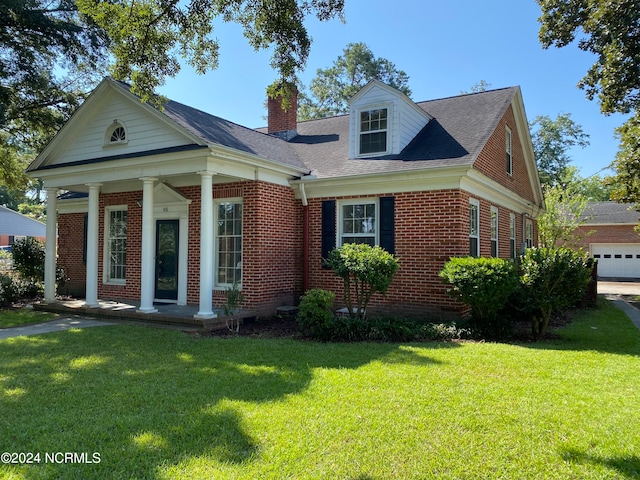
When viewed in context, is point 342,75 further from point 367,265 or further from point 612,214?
point 367,265

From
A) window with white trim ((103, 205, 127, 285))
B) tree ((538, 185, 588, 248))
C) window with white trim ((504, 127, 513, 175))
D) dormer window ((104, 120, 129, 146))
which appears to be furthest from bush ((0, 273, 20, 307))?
tree ((538, 185, 588, 248))

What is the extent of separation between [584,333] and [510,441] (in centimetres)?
643

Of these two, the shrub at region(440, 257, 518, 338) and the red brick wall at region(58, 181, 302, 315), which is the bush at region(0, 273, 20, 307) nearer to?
the red brick wall at region(58, 181, 302, 315)

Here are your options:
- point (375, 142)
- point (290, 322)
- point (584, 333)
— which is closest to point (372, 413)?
point (290, 322)

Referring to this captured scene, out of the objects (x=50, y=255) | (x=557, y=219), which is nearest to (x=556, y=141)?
(x=557, y=219)

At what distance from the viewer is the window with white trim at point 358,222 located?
10.4 metres

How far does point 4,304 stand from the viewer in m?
12.3

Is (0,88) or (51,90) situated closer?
(0,88)

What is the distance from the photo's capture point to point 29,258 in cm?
1431

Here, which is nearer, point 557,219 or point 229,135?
point 229,135

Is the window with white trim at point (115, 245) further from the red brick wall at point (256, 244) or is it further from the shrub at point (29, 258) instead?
the shrub at point (29, 258)

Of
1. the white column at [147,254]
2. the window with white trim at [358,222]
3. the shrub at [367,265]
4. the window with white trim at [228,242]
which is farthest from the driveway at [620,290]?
the white column at [147,254]

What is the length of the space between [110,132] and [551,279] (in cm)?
1034

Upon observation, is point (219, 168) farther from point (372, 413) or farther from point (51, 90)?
point (51, 90)
